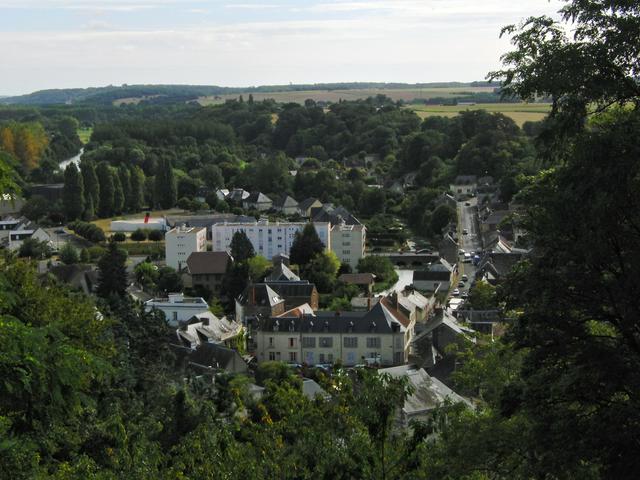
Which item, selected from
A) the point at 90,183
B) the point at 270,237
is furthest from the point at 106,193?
the point at 270,237

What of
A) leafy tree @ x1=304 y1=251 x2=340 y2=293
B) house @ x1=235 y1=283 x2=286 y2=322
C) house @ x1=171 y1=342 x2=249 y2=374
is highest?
house @ x1=171 y1=342 x2=249 y2=374

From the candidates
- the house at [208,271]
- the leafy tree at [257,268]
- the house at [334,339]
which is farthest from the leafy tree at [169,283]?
the house at [334,339]

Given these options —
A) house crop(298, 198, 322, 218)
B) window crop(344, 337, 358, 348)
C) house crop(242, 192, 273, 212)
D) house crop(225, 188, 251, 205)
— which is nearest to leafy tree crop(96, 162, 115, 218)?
house crop(225, 188, 251, 205)

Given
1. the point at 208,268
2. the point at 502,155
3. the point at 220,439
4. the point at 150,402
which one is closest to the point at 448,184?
Answer: the point at 502,155

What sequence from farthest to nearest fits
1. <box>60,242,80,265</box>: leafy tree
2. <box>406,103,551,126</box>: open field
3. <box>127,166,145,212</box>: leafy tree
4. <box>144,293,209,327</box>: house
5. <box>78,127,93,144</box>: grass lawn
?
<box>78,127,93,144</box>: grass lawn, <box>406,103,551,126</box>: open field, <box>127,166,145,212</box>: leafy tree, <box>60,242,80,265</box>: leafy tree, <box>144,293,209,327</box>: house

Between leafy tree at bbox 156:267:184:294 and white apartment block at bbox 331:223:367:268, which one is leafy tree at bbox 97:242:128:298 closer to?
leafy tree at bbox 156:267:184:294

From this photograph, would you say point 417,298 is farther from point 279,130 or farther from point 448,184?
point 279,130

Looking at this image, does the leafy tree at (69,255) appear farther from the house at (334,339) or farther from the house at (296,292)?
the house at (334,339)

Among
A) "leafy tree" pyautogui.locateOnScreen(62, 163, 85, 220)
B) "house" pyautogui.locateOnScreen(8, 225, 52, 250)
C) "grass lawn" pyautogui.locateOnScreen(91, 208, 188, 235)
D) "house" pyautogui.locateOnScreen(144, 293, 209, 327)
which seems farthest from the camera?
"leafy tree" pyautogui.locateOnScreen(62, 163, 85, 220)
